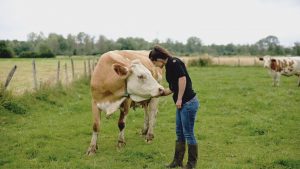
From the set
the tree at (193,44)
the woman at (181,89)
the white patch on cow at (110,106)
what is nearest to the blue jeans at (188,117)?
the woman at (181,89)

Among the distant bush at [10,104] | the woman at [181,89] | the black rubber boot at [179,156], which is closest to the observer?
the woman at [181,89]

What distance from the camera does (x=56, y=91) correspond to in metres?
15.7

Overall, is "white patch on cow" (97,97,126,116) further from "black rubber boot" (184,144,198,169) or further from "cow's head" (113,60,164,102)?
"black rubber boot" (184,144,198,169)

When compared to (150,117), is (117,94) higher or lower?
higher

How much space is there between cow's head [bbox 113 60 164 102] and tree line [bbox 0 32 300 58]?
62683 mm

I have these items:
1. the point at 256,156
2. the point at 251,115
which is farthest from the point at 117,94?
the point at 251,115

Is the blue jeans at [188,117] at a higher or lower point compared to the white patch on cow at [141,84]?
lower

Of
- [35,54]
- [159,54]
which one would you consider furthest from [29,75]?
[35,54]

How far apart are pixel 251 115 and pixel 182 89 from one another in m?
6.81

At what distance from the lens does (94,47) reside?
9844 cm

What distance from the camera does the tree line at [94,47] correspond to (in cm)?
8044

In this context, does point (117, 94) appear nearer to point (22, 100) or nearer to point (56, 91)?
point (22, 100)

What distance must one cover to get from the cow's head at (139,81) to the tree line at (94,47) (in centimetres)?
6268

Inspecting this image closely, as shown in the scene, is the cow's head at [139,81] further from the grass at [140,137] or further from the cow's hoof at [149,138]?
the cow's hoof at [149,138]
